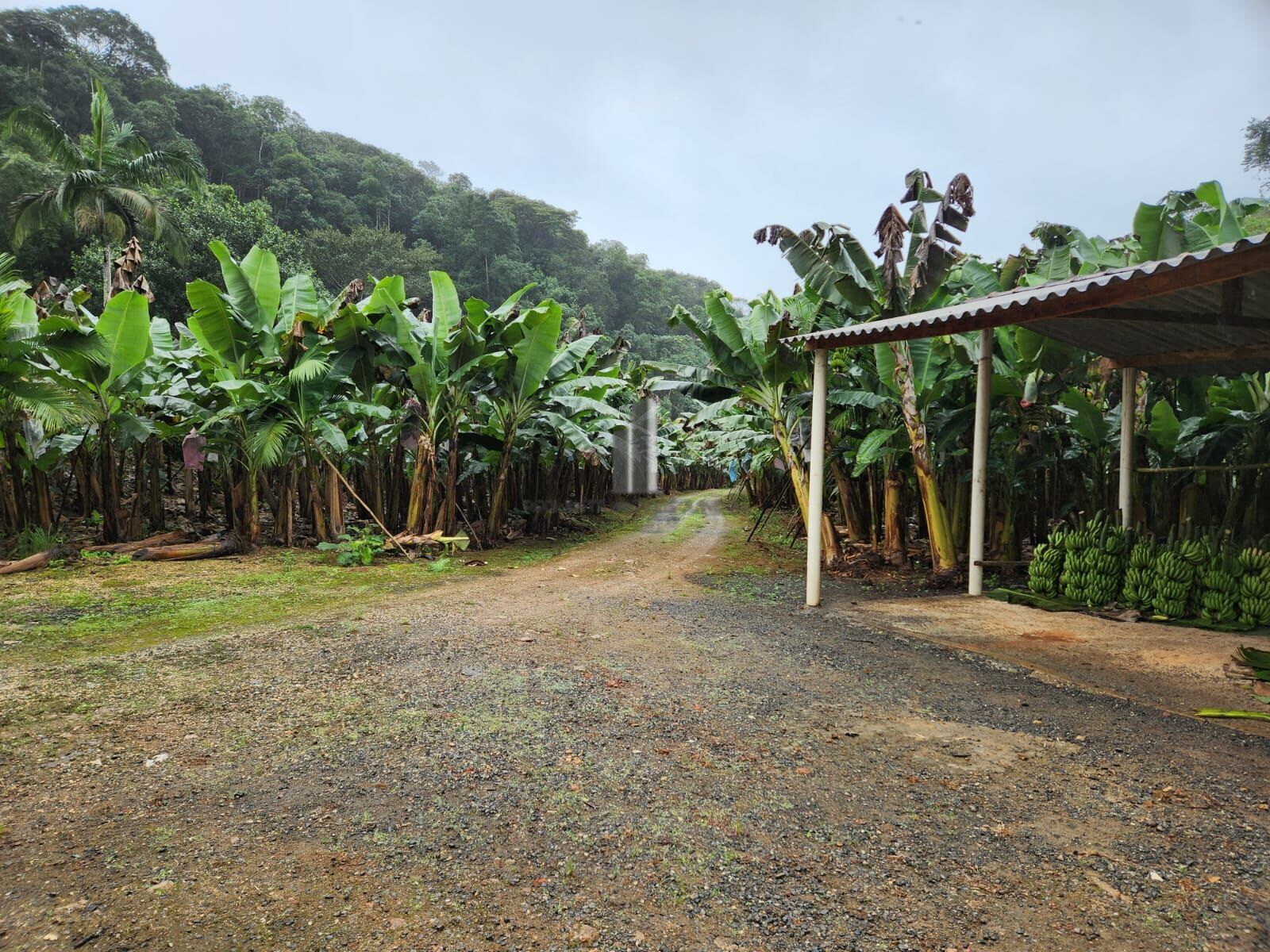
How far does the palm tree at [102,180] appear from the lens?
20047 mm

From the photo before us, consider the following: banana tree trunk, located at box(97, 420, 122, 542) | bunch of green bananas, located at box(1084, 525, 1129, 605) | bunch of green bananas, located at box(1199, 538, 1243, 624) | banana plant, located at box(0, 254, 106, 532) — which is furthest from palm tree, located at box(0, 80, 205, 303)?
bunch of green bananas, located at box(1199, 538, 1243, 624)

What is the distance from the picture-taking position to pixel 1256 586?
19.0 feet

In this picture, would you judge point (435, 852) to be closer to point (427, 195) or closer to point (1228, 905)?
point (1228, 905)

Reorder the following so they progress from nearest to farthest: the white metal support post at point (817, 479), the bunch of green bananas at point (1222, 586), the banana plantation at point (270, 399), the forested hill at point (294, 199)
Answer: the bunch of green bananas at point (1222, 586)
the white metal support post at point (817, 479)
the banana plantation at point (270, 399)
the forested hill at point (294, 199)

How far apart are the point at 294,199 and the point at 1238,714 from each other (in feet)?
170

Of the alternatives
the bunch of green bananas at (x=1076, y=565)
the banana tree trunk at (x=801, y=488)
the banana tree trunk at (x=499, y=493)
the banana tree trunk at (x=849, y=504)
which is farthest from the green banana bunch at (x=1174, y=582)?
the banana tree trunk at (x=499, y=493)

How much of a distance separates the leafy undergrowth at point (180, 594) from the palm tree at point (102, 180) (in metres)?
16.0

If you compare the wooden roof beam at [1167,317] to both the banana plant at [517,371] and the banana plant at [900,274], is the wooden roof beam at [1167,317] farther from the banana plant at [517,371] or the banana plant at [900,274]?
the banana plant at [517,371]

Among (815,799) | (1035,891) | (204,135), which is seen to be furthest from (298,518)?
(204,135)

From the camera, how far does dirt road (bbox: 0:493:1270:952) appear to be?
2.21 meters

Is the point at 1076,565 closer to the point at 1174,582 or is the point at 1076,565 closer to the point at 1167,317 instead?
the point at 1174,582

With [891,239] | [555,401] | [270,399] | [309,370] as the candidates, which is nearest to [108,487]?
[270,399]

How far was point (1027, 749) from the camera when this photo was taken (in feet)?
11.7

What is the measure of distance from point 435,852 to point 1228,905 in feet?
8.83
